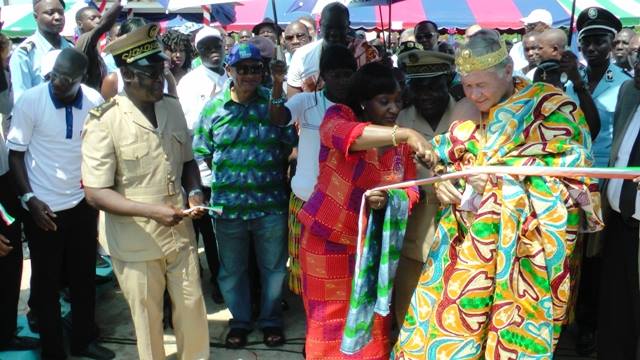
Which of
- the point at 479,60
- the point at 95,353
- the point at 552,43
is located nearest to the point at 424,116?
the point at 479,60

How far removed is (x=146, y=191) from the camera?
338 centimetres

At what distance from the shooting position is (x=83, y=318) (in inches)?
165

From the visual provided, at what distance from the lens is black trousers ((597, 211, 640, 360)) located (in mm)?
3238

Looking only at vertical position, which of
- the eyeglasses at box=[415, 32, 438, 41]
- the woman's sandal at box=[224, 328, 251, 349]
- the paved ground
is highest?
the eyeglasses at box=[415, 32, 438, 41]

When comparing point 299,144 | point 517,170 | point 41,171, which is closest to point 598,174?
point 517,170

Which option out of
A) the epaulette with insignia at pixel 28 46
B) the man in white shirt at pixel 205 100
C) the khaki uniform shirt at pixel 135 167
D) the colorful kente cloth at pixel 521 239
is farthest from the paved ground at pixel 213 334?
the epaulette with insignia at pixel 28 46

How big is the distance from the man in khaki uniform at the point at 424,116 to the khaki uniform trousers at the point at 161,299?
1.22m

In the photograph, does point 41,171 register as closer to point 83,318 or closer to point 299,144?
point 83,318

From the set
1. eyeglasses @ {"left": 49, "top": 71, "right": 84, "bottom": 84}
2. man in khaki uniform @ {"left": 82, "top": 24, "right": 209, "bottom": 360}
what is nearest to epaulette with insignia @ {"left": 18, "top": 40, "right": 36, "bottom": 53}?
eyeglasses @ {"left": 49, "top": 71, "right": 84, "bottom": 84}

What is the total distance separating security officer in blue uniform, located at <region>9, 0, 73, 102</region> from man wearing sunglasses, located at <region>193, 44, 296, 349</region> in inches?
85.5

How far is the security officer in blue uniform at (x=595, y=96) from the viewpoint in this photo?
4023mm

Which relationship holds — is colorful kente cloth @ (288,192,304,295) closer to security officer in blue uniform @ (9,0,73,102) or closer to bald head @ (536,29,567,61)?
bald head @ (536,29,567,61)

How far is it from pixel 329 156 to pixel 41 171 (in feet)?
6.28

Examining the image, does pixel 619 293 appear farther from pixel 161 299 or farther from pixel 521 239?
pixel 161 299
